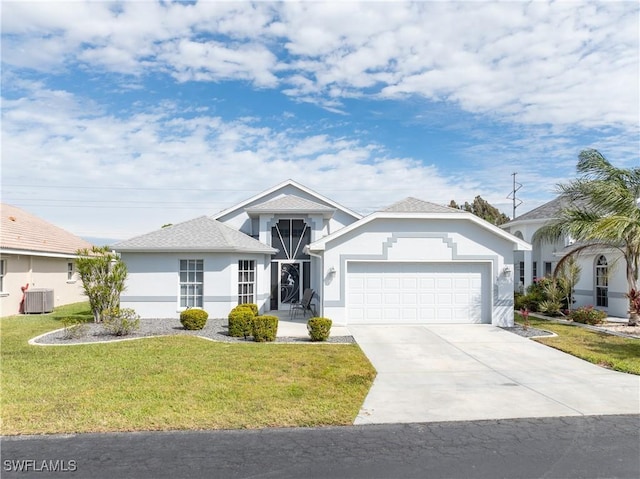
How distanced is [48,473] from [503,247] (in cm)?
1504

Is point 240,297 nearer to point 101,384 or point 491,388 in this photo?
point 101,384

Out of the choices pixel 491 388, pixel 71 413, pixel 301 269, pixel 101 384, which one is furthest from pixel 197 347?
pixel 301 269

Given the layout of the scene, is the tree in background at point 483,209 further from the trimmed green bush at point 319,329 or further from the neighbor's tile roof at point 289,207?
the trimmed green bush at point 319,329

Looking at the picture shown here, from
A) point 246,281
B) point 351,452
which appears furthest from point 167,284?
point 351,452

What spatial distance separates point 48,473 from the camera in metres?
5.00

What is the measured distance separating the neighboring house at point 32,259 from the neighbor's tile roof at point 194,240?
111 inches

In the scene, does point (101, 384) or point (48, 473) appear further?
point (101, 384)

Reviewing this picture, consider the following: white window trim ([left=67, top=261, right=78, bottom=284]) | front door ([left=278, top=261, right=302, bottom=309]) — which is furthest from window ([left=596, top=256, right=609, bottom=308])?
white window trim ([left=67, top=261, right=78, bottom=284])

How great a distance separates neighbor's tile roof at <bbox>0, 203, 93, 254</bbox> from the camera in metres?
19.2

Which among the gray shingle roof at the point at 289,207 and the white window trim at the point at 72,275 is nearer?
the gray shingle roof at the point at 289,207

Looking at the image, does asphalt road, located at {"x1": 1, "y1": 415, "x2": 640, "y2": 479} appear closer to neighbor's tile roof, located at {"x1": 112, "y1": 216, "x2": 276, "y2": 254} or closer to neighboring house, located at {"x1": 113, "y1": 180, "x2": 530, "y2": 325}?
neighboring house, located at {"x1": 113, "y1": 180, "x2": 530, "y2": 325}

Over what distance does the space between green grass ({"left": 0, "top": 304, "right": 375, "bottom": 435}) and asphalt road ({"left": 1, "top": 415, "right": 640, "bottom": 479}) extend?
427 mm

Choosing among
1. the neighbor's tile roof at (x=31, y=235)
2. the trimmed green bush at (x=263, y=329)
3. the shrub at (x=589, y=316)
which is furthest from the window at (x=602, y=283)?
the neighbor's tile roof at (x=31, y=235)

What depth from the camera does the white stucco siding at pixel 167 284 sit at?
54.7 feet
